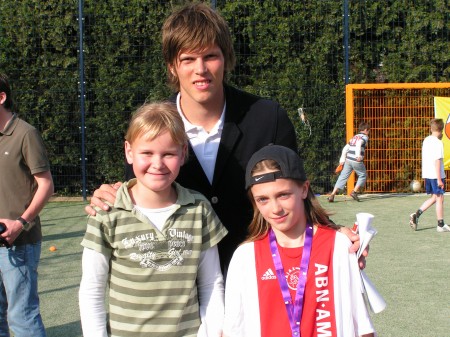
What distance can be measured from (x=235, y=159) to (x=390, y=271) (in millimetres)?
4359

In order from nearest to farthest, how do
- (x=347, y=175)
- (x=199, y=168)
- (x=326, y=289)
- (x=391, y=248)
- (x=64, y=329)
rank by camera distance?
(x=326, y=289) → (x=199, y=168) → (x=64, y=329) → (x=391, y=248) → (x=347, y=175)

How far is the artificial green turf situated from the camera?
5.06 meters

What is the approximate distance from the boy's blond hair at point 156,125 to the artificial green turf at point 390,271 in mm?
1716

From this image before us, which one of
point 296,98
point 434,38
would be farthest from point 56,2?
point 434,38

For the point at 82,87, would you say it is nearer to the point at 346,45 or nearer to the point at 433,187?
the point at 346,45

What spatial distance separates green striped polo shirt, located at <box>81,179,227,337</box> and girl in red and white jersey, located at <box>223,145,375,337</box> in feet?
0.61

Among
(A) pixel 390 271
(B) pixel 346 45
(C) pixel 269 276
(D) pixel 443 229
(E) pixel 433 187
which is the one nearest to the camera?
(C) pixel 269 276

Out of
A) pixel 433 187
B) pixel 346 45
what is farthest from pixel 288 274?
pixel 346 45

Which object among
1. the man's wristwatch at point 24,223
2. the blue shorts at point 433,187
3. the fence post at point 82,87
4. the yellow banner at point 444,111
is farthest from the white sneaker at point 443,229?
the man's wristwatch at point 24,223

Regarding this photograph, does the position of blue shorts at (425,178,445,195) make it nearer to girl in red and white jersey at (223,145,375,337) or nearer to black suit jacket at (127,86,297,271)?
black suit jacket at (127,86,297,271)

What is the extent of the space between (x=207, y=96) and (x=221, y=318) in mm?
787

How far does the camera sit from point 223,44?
251 cm

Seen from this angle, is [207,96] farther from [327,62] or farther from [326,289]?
[327,62]

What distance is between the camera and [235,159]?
103 inches
